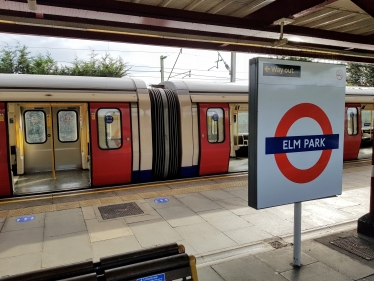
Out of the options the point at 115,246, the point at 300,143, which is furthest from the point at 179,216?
the point at 300,143

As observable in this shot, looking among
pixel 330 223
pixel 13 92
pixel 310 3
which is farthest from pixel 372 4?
pixel 13 92

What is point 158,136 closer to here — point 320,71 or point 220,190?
point 220,190

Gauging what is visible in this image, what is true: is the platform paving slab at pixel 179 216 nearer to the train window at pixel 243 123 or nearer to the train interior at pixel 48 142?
the train interior at pixel 48 142

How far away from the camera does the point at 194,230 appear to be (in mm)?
5152

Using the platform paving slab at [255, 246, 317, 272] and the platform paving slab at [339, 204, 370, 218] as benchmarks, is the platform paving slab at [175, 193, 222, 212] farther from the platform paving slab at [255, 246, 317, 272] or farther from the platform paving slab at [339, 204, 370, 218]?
the platform paving slab at [339, 204, 370, 218]

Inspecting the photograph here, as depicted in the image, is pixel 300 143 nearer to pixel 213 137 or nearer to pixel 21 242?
pixel 21 242

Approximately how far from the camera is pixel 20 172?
9719mm

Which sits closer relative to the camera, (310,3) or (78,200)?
(310,3)

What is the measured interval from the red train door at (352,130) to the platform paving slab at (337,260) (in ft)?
25.9

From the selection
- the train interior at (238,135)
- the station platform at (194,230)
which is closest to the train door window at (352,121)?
the train interior at (238,135)

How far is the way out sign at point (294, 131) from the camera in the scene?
10.5ft

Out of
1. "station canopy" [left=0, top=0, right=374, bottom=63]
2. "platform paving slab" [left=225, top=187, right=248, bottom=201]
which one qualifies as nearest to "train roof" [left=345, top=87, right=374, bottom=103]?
"platform paving slab" [left=225, top=187, right=248, bottom=201]

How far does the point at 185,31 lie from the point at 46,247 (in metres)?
3.77

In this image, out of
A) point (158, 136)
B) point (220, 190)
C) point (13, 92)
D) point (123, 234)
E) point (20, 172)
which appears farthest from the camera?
point (20, 172)
